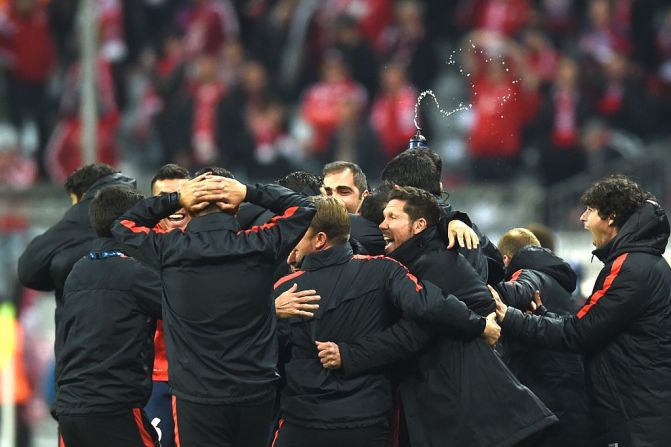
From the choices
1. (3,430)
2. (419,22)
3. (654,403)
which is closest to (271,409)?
(654,403)

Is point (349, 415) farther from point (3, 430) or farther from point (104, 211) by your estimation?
point (3, 430)

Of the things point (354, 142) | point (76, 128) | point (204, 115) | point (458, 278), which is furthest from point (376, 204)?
point (76, 128)

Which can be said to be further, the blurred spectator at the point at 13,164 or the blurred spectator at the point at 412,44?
the blurred spectator at the point at 13,164

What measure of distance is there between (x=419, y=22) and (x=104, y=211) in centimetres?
849

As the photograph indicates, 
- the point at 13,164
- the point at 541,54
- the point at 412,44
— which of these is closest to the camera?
the point at 541,54

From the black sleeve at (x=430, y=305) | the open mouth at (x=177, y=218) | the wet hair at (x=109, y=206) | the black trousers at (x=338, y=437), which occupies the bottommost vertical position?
the black trousers at (x=338, y=437)

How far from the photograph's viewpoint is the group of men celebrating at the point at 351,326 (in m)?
4.97

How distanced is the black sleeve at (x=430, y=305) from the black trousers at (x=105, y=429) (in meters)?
1.17

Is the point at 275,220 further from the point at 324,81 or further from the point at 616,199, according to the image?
the point at 324,81

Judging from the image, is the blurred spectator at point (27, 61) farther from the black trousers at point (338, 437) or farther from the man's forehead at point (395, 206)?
the black trousers at point (338, 437)

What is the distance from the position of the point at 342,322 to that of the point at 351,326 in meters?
0.04

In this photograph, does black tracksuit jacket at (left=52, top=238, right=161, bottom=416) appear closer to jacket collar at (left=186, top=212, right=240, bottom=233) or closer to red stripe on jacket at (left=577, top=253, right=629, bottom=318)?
jacket collar at (left=186, top=212, right=240, bottom=233)

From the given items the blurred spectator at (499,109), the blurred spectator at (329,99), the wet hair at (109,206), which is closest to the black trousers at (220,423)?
the wet hair at (109,206)

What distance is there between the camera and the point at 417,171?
5754mm
